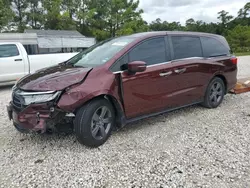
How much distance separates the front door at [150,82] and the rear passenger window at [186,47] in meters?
0.27

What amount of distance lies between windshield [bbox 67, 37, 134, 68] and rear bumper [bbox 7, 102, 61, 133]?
961 millimetres

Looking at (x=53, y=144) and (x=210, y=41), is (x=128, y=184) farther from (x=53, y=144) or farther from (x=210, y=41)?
(x=210, y=41)

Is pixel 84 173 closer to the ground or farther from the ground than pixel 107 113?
closer to the ground

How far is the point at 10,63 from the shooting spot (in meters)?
7.49

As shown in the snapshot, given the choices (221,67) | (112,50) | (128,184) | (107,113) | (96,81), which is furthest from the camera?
(221,67)

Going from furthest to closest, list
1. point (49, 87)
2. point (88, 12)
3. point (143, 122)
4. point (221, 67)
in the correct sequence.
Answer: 1. point (88, 12)
2. point (221, 67)
3. point (143, 122)
4. point (49, 87)

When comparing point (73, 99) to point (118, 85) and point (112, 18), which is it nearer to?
point (118, 85)

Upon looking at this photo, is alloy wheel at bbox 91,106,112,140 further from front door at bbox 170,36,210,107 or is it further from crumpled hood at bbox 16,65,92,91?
front door at bbox 170,36,210,107

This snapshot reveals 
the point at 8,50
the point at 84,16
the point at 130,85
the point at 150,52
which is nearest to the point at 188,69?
the point at 150,52

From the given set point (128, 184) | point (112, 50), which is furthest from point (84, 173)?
point (112, 50)

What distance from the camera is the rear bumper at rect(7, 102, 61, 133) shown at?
290 cm

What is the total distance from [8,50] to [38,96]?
555 cm

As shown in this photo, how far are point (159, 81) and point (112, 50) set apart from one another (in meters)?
0.93

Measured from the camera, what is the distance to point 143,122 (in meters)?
4.21
